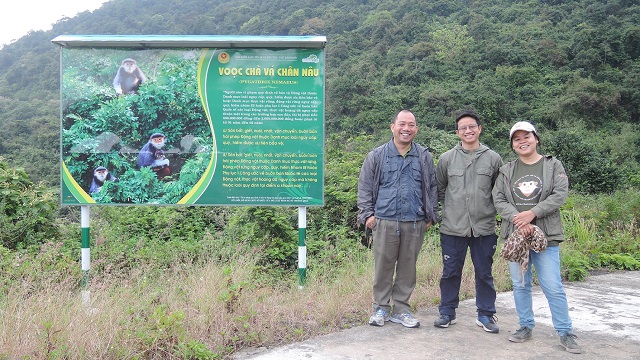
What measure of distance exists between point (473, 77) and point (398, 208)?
112 feet

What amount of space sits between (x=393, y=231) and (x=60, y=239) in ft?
15.9

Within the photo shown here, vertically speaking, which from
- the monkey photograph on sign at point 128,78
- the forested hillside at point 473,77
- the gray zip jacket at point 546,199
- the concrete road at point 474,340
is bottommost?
the concrete road at point 474,340

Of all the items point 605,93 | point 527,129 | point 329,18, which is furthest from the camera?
point 329,18

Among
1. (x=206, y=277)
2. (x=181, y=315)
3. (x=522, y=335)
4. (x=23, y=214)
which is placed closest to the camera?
(x=181, y=315)

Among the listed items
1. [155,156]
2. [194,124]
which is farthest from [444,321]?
[155,156]

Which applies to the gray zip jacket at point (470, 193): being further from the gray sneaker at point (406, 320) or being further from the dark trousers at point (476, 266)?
the gray sneaker at point (406, 320)

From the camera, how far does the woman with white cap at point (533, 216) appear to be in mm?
3506

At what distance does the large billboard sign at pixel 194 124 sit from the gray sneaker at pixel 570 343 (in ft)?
7.70

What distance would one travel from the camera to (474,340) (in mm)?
3689

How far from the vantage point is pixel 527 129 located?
3584mm

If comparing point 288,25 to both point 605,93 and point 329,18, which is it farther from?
point 605,93

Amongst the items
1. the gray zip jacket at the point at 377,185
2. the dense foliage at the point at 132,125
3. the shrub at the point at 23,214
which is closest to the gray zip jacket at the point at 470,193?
the gray zip jacket at the point at 377,185

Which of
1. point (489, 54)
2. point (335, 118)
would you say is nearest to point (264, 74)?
point (335, 118)

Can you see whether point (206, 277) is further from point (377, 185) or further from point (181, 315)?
point (377, 185)
